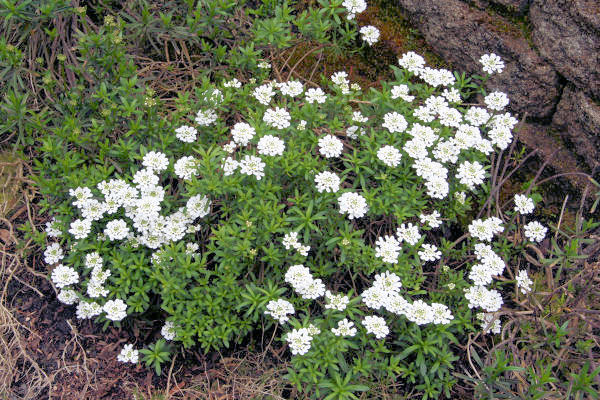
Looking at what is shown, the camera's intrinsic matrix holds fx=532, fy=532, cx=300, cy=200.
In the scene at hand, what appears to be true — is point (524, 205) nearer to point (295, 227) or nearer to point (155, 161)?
point (295, 227)

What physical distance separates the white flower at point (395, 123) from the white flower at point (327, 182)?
585mm

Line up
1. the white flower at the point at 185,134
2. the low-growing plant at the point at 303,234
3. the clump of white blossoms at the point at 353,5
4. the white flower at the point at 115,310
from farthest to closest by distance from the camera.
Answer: the clump of white blossoms at the point at 353,5
the white flower at the point at 185,134
the white flower at the point at 115,310
the low-growing plant at the point at 303,234

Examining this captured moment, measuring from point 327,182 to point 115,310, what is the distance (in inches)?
64.5

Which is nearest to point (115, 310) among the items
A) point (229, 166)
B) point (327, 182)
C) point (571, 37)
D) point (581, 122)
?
point (229, 166)

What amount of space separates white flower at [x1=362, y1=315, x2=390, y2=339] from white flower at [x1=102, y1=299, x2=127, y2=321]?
5.18ft

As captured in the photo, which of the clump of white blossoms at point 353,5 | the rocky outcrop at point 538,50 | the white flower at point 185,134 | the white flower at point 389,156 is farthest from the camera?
the clump of white blossoms at point 353,5

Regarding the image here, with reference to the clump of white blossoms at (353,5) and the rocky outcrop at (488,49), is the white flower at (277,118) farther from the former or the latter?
the rocky outcrop at (488,49)

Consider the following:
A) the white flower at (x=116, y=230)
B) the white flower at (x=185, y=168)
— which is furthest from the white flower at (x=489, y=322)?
the white flower at (x=116, y=230)

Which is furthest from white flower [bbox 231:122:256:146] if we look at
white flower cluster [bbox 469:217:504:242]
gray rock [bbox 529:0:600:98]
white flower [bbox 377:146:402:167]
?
gray rock [bbox 529:0:600:98]

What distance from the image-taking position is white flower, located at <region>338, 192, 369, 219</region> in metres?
3.41

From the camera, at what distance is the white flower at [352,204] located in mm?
3406

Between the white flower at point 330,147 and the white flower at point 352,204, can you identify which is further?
the white flower at point 330,147

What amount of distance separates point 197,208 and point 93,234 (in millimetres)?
815

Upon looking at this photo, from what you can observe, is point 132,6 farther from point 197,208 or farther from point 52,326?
point 52,326
